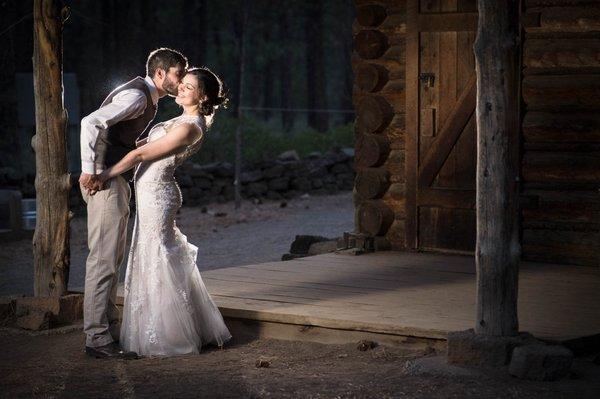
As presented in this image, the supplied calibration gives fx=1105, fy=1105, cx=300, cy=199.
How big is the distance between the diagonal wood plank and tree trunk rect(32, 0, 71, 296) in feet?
11.2

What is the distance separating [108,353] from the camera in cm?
671

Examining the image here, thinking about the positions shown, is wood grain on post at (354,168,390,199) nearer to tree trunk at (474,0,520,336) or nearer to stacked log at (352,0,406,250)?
stacked log at (352,0,406,250)

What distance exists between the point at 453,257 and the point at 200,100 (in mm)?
3551

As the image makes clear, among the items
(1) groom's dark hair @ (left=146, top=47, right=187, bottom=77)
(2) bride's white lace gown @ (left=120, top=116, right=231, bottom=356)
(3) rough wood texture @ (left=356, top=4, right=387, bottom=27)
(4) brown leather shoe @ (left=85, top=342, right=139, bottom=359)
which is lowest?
(4) brown leather shoe @ (left=85, top=342, right=139, bottom=359)

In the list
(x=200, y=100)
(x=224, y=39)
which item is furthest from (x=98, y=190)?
(x=224, y=39)

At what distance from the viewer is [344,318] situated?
23.0 ft

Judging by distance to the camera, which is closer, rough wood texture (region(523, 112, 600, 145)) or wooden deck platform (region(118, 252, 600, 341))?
wooden deck platform (region(118, 252, 600, 341))

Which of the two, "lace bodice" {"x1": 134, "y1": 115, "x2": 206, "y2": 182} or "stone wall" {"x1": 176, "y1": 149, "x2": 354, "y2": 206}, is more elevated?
"lace bodice" {"x1": 134, "y1": 115, "x2": 206, "y2": 182}

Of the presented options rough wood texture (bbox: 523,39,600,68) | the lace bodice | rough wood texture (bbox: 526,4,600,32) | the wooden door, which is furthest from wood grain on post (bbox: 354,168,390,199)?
the lace bodice

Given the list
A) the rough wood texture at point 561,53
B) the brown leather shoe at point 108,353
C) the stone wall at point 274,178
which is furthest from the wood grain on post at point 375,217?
the stone wall at point 274,178

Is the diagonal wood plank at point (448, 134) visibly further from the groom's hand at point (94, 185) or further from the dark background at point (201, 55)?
the dark background at point (201, 55)

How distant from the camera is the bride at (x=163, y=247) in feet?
22.0

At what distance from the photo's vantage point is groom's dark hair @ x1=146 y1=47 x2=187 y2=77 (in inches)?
268

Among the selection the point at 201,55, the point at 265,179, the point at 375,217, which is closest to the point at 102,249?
the point at 375,217
